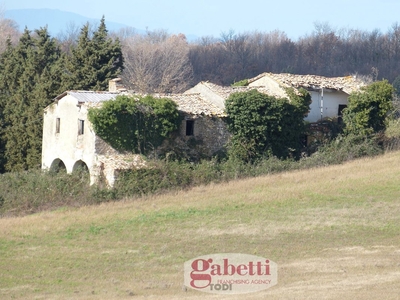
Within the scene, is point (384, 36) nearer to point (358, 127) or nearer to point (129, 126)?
point (358, 127)

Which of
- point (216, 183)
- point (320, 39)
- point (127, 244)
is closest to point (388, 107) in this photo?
point (216, 183)

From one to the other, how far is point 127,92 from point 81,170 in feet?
18.3

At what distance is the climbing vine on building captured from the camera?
35031 millimetres

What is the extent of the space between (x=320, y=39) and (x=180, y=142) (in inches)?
3155

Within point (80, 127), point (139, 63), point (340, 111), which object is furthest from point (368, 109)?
point (139, 63)

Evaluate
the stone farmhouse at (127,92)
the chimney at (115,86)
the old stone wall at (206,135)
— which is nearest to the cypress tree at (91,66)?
the chimney at (115,86)

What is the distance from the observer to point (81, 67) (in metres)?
45.7

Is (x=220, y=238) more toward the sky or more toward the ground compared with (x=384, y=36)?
more toward the ground

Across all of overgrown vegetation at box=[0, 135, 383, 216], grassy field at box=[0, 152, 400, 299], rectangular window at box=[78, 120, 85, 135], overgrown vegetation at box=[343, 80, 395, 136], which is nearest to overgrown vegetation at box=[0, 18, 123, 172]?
overgrown vegetation at box=[0, 135, 383, 216]

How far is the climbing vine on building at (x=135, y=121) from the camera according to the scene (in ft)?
115

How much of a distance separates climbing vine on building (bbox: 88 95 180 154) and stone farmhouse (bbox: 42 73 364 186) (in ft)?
1.65

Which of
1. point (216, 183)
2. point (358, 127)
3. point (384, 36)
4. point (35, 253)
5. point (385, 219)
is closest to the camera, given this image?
point (35, 253)

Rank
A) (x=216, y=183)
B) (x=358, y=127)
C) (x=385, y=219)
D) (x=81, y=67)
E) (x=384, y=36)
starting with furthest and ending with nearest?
(x=384, y=36), (x=81, y=67), (x=358, y=127), (x=216, y=183), (x=385, y=219)

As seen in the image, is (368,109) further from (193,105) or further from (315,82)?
(193,105)
